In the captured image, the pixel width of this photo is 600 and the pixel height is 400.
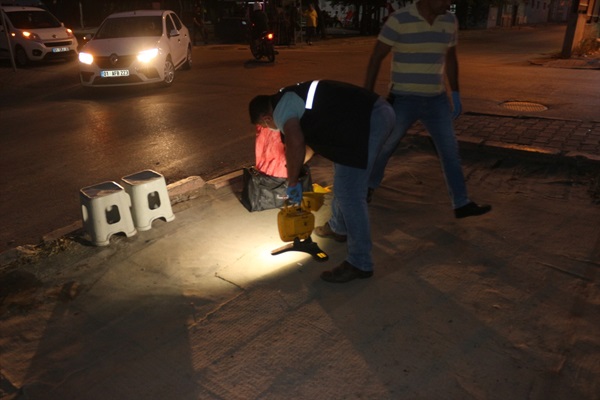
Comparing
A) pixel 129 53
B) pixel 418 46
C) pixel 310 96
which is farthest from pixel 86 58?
pixel 310 96

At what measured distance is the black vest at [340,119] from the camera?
334 centimetres

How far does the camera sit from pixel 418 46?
172 inches

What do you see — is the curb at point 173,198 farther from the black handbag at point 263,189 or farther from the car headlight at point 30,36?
the car headlight at point 30,36

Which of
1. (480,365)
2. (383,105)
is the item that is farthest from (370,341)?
(383,105)

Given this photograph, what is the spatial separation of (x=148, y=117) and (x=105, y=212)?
5.43 m

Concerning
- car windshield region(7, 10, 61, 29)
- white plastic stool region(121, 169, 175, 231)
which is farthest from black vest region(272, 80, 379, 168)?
car windshield region(7, 10, 61, 29)

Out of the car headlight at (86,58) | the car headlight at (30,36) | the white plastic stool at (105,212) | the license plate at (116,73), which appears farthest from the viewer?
the car headlight at (30,36)

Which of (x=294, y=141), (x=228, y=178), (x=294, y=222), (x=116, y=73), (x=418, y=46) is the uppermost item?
(x=418, y=46)

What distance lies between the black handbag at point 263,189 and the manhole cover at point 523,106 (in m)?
5.99

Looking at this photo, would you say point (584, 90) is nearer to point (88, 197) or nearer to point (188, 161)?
point (188, 161)

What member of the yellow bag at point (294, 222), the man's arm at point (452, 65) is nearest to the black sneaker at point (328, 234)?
the yellow bag at point (294, 222)

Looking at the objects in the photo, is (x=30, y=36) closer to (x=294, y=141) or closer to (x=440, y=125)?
(x=440, y=125)

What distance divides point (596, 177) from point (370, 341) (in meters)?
3.93

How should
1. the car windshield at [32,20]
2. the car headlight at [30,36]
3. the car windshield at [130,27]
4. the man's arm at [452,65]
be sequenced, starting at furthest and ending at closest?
the car windshield at [32,20] < the car headlight at [30,36] < the car windshield at [130,27] < the man's arm at [452,65]
